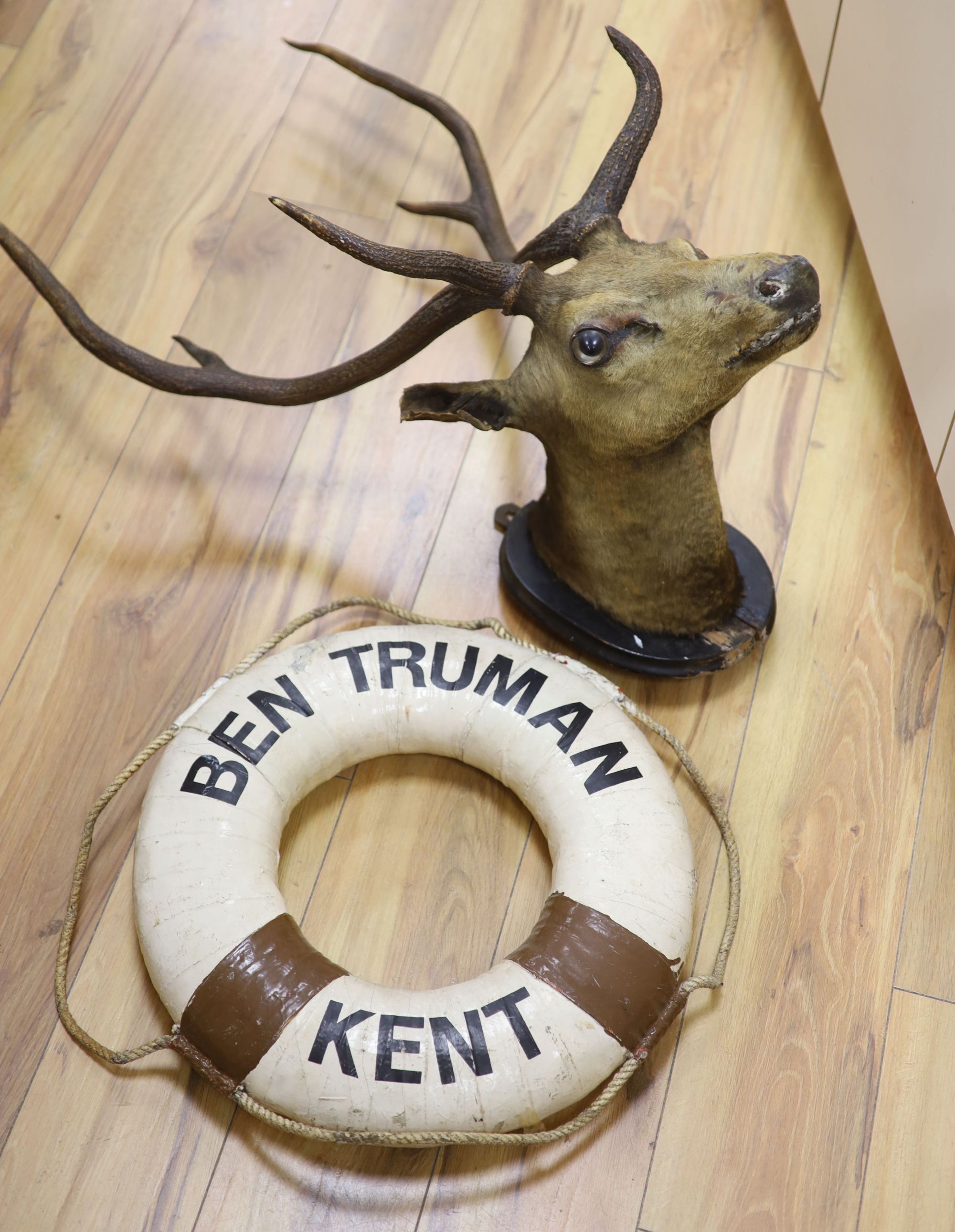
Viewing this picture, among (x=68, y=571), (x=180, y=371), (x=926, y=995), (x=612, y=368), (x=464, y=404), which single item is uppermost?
(x=612, y=368)

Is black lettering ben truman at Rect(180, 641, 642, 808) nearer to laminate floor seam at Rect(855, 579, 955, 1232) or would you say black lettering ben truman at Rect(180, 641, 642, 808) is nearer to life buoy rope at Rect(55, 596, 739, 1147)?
life buoy rope at Rect(55, 596, 739, 1147)

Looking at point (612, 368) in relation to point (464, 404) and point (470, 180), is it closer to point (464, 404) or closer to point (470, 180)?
point (464, 404)

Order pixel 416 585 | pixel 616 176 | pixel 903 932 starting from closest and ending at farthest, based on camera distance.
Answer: pixel 616 176, pixel 903 932, pixel 416 585

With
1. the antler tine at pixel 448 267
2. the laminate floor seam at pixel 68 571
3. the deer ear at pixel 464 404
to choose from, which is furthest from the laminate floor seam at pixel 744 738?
the laminate floor seam at pixel 68 571

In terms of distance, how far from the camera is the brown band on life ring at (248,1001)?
1.41 meters

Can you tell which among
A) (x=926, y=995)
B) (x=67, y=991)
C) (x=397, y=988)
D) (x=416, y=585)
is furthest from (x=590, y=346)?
(x=67, y=991)

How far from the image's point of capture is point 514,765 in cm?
163

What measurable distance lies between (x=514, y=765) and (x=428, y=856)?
0.65 feet

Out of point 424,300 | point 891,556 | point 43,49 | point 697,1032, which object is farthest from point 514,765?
point 43,49

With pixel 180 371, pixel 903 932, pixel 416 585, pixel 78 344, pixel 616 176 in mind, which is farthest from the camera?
pixel 78 344

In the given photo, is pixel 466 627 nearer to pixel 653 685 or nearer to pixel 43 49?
pixel 653 685

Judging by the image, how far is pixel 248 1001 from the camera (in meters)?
1.42

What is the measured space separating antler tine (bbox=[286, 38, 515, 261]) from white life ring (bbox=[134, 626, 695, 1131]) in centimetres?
69

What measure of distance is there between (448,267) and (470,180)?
2.21ft
